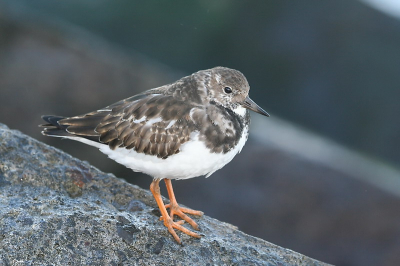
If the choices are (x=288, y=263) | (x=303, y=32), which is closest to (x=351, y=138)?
(x=303, y=32)

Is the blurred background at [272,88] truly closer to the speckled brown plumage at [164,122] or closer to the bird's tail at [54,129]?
the speckled brown plumage at [164,122]

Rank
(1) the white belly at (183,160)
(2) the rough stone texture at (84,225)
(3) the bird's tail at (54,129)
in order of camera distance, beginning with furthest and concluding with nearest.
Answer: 1. (3) the bird's tail at (54,129)
2. (1) the white belly at (183,160)
3. (2) the rough stone texture at (84,225)

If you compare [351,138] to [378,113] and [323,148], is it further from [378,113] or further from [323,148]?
[323,148]

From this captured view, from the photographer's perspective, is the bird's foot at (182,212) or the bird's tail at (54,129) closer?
the bird's foot at (182,212)

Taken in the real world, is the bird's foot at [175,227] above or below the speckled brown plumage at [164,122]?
below

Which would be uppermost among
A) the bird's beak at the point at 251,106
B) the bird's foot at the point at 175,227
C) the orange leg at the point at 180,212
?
the bird's beak at the point at 251,106

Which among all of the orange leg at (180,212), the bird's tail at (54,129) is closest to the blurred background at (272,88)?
the orange leg at (180,212)
